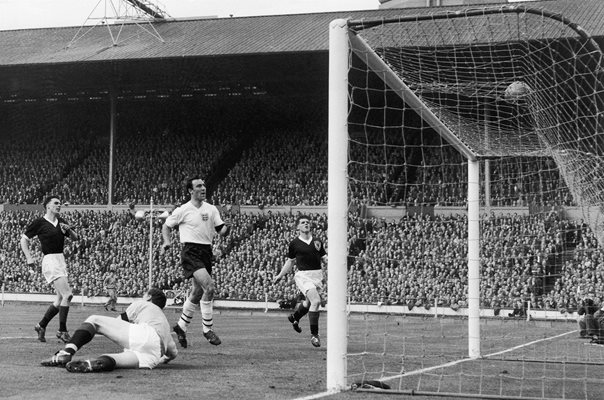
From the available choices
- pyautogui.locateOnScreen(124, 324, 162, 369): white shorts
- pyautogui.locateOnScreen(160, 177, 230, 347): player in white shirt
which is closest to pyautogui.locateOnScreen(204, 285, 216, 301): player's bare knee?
pyautogui.locateOnScreen(160, 177, 230, 347): player in white shirt

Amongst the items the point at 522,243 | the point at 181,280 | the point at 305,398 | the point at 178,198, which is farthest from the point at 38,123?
the point at 305,398

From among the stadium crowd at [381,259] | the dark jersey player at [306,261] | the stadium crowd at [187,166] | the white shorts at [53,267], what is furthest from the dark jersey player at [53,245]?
the stadium crowd at [187,166]

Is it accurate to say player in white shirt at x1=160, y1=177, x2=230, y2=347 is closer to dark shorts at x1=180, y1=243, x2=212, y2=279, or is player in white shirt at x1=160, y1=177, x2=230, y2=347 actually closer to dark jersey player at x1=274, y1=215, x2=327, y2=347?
dark shorts at x1=180, y1=243, x2=212, y2=279

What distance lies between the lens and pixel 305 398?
809cm

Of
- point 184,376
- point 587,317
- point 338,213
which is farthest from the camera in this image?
point 587,317

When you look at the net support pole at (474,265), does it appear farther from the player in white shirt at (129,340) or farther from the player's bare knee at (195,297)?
A: the player in white shirt at (129,340)

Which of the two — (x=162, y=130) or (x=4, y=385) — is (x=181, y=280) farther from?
(x=4, y=385)

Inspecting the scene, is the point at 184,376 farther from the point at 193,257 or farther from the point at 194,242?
the point at 194,242

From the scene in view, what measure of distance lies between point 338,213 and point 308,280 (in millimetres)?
5790

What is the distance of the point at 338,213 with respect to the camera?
8.96 meters

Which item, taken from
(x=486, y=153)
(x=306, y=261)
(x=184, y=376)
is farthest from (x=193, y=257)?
(x=486, y=153)

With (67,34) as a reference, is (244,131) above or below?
below

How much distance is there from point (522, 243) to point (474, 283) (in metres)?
13.9

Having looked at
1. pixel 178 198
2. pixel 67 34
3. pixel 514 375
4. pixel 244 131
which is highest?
pixel 67 34
